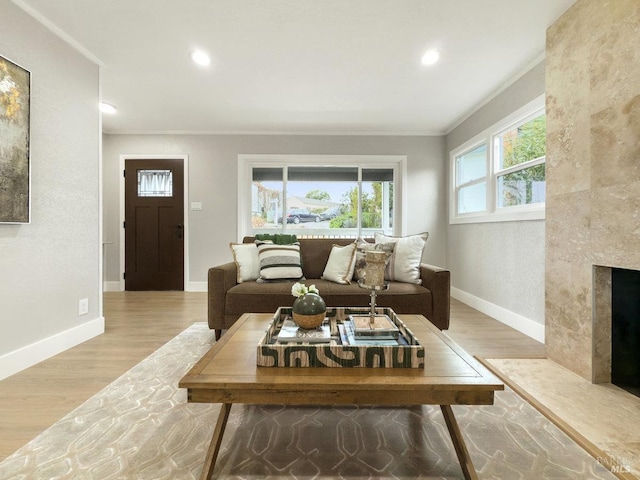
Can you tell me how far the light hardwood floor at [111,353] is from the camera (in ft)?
5.03

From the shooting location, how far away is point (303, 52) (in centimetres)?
268

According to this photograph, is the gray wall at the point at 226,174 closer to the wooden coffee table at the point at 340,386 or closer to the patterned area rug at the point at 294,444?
A: the patterned area rug at the point at 294,444

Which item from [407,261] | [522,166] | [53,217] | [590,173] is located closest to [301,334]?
[407,261]

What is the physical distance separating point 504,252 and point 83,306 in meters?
3.90

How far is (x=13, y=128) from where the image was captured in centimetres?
198

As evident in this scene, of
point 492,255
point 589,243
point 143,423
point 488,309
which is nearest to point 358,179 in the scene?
point 492,255

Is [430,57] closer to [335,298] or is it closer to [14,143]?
[335,298]

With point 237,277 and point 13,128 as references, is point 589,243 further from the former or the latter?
point 13,128

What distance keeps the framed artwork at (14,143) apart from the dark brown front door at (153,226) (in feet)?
8.82

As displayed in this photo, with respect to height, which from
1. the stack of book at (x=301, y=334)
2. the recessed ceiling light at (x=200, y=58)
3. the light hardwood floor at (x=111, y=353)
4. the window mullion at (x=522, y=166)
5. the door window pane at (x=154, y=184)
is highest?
the recessed ceiling light at (x=200, y=58)

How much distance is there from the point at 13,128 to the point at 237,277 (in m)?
1.75

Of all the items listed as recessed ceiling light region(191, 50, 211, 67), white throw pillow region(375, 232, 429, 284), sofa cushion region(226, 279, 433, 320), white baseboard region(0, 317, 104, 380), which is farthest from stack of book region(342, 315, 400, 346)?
recessed ceiling light region(191, 50, 211, 67)

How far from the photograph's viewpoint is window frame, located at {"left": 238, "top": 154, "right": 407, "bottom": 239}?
4.80 meters

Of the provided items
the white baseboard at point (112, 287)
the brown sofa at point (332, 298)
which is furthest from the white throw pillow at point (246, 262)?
the white baseboard at point (112, 287)
